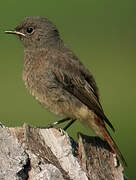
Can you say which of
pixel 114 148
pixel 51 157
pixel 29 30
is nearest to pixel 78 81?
pixel 29 30

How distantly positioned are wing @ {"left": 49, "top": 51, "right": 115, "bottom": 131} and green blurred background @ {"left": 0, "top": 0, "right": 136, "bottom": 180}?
3.24 m

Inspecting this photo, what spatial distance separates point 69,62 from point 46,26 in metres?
0.89

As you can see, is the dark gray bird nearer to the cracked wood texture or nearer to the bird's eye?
the bird's eye

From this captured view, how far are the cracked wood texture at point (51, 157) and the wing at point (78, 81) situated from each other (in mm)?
2528

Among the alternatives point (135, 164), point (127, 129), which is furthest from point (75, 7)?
point (135, 164)

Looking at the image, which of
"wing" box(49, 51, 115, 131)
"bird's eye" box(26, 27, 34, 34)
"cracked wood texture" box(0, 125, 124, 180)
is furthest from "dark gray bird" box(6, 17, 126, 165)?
"cracked wood texture" box(0, 125, 124, 180)

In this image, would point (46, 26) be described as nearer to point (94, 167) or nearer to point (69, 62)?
point (69, 62)

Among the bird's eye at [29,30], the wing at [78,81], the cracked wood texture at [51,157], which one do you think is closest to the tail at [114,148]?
the cracked wood texture at [51,157]

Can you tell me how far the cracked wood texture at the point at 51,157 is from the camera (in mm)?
7043

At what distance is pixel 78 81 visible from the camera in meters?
10.9

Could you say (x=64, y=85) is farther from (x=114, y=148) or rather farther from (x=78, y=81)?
(x=114, y=148)

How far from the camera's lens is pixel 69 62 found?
36.2 ft

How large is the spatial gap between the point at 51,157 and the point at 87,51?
17.3m

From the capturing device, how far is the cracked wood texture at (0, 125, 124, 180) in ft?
23.1
